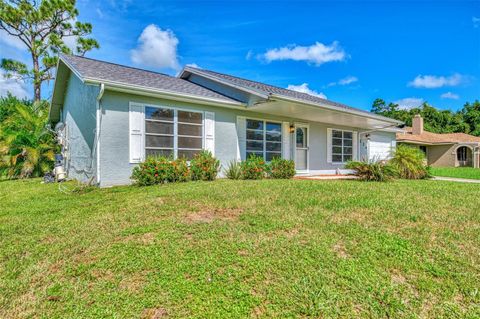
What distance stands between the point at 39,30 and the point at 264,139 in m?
19.4

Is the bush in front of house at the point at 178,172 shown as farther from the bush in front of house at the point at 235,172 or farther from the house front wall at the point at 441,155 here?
the house front wall at the point at 441,155

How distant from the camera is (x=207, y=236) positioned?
11.4ft

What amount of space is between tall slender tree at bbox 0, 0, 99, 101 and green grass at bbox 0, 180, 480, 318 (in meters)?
18.8

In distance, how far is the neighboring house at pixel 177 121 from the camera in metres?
7.49

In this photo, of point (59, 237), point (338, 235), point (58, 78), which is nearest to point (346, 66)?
point (58, 78)

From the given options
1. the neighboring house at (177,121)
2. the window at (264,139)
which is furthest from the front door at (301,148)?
the window at (264,139)

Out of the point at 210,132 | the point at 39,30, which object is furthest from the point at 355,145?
the point at 39,30

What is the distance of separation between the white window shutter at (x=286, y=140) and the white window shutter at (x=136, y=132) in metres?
6.04

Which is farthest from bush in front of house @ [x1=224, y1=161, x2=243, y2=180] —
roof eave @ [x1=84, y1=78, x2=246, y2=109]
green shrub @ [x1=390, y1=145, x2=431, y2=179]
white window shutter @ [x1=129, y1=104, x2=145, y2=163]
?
green shrub @ [x1=390, y1=145, x2=431, y2=179]

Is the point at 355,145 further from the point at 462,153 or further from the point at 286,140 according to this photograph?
the point at 462,153

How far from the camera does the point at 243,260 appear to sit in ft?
9.46

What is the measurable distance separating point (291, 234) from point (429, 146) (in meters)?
29.0

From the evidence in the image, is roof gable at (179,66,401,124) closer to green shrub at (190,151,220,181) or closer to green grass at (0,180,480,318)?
green shrub at (190,151,220,181)

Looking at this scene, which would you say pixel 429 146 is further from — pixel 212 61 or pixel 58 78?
pixel 58 78
